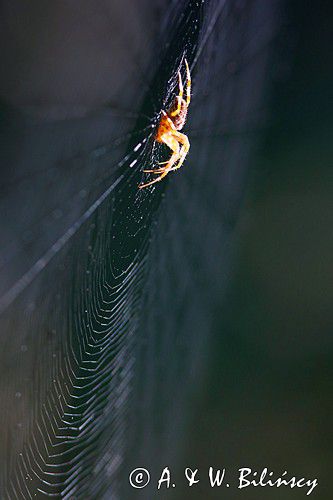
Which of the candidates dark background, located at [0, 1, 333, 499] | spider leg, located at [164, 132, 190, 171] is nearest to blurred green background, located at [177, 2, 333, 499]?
dark background, located at [0, 1, 333, 499]

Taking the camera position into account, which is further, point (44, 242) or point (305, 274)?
point (305, 274)

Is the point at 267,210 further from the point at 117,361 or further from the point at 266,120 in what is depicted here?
the point at 117,361

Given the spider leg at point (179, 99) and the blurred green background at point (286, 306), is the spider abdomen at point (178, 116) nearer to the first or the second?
the spider leg at point (179, 99)

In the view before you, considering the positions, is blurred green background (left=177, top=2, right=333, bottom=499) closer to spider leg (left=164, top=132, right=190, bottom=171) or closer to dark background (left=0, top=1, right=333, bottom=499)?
dark background (left=0, top=1, right=333, bottom=499)

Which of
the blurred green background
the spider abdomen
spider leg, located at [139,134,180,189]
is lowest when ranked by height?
the blurred green background

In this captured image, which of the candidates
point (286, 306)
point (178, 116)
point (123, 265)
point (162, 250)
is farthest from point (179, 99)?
point (286, 306)

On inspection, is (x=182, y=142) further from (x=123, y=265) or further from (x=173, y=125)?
(x=123, y=265)

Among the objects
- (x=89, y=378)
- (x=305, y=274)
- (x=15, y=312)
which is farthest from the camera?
(x=305, y=274)

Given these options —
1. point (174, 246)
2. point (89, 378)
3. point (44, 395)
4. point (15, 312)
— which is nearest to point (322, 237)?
point (174, 246)
